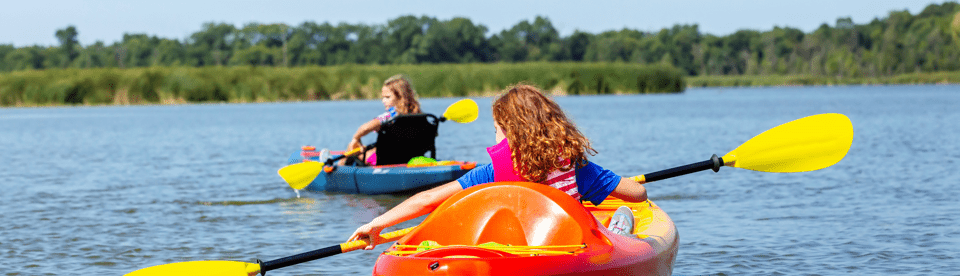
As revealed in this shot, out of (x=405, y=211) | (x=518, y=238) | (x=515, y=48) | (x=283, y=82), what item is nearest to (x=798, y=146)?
(x=518, y=238)

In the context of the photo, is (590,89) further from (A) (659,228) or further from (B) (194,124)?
(A) (659,228)

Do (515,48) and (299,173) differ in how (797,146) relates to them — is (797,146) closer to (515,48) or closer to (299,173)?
(299,173)

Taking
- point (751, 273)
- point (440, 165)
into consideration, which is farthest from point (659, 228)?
point (440, 165)

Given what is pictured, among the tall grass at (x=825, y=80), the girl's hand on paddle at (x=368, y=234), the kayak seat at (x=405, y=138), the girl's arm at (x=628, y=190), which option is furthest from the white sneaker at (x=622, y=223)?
the tall grass at (x=825, y=80)

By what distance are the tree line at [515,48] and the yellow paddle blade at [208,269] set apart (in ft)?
333

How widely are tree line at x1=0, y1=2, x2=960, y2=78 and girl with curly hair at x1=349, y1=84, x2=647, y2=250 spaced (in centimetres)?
10211

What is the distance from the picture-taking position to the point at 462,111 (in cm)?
941

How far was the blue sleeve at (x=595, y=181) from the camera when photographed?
4.36 m

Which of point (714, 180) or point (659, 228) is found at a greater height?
point (659, 228)

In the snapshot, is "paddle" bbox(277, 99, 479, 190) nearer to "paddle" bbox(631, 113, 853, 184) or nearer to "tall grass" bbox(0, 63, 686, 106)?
"paddle" bbox(631, 113, 853, 184)

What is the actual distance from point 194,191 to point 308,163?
10.9 ft

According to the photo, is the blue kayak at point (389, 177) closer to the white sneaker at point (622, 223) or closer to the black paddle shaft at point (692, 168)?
the black paddle shaft at point (692, 168)

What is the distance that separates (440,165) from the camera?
30.9 ft

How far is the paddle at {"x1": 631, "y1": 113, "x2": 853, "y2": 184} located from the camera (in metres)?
5.62
